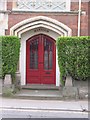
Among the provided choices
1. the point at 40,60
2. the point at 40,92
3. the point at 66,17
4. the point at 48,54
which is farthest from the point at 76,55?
the point at 40,60

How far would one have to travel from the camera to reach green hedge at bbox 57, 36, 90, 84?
13.2 m

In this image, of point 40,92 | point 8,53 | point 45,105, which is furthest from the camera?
point 40,92

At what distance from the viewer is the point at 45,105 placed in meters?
11.6

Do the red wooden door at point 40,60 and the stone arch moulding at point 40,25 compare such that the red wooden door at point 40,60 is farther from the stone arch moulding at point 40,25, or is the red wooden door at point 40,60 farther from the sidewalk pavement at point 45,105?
the sidewalk pavement at point 45,105

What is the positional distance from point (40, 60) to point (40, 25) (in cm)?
180

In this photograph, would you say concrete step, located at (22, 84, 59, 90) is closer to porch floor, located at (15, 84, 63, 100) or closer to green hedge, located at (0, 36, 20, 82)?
porch floor, located at (15, 84, 63, 100)

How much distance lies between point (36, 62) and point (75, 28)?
2564 mm

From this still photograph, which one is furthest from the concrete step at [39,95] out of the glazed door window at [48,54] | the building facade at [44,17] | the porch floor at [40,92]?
the glazed door window at [48,54]

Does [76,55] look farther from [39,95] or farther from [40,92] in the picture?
[40,92]

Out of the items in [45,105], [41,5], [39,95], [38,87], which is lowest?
[45,105]

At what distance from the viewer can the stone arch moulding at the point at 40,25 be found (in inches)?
591

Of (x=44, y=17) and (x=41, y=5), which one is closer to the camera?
(x=44, y=17)

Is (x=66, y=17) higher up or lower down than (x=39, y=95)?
higher up

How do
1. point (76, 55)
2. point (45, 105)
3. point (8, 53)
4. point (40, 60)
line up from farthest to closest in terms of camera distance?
point (40, 60)
point (8, 53)
point (76, 55)
point (45, 105)
